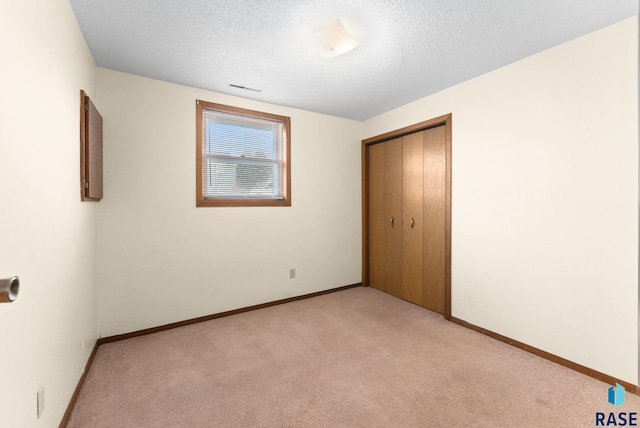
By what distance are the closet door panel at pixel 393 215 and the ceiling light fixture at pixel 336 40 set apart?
6.04ft

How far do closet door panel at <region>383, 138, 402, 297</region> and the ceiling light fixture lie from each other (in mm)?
1840

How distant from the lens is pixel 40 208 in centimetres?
135

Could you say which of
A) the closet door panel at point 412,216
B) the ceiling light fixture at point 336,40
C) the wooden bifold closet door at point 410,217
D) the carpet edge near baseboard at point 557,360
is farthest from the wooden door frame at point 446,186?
the ceiling light fixture at point 336,40

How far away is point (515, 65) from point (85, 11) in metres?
3.33

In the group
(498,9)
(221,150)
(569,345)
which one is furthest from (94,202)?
(569,345)

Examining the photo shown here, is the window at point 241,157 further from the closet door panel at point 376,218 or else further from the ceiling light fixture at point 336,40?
the ceiling light fixture at point 336,40

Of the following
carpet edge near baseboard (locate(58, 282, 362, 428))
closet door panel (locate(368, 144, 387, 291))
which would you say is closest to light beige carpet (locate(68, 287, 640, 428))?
carpet edge near baseboard (locate(58, 282, 362, 428))

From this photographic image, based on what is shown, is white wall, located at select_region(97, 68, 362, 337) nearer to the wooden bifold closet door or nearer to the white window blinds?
the white window blinds

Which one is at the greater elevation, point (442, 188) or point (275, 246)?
point (442, 188)

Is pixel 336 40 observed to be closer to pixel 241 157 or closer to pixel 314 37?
pixel 314 37

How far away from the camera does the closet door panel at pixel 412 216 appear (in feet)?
11.6

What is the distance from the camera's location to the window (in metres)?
3.15

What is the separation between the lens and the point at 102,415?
5.59 feet

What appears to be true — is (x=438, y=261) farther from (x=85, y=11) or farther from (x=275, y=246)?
(x=85, y=11)
